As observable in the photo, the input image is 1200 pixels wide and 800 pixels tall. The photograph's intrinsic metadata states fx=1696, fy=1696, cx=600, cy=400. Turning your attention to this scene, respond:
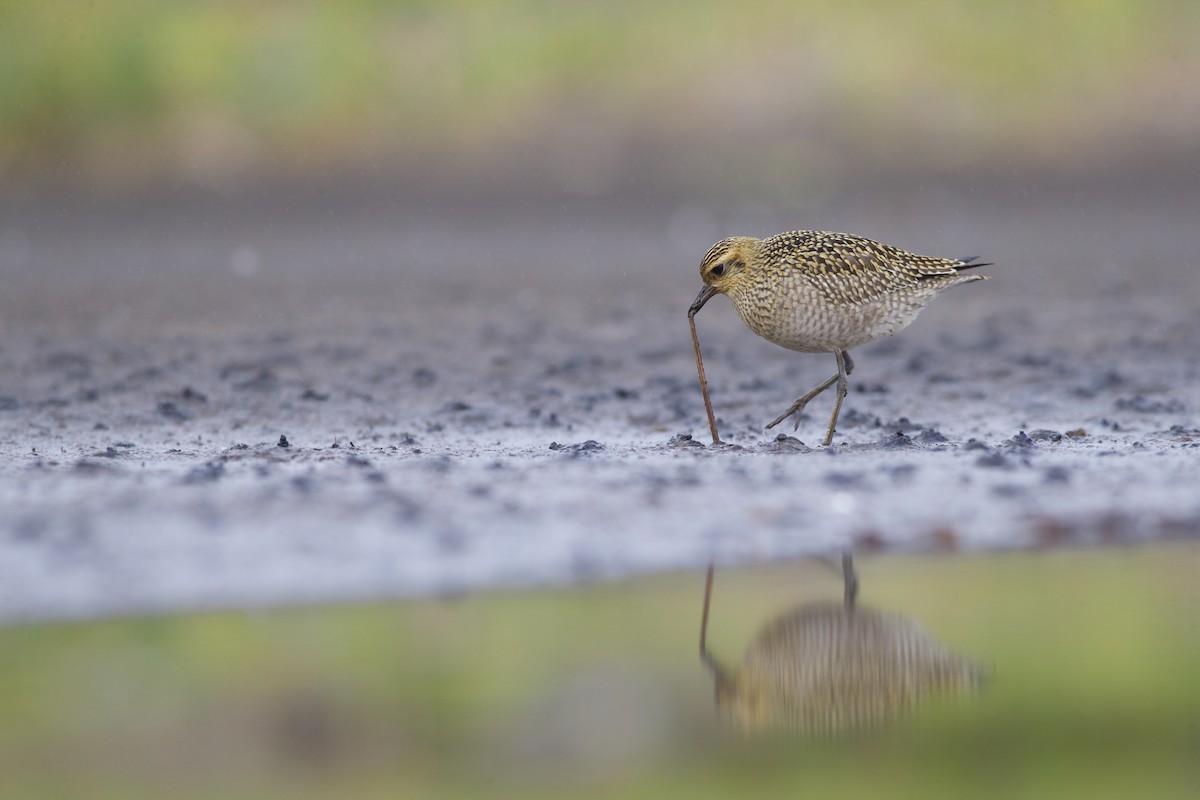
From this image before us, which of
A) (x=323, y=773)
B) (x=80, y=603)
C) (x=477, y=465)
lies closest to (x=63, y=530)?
(x=80, y=603)

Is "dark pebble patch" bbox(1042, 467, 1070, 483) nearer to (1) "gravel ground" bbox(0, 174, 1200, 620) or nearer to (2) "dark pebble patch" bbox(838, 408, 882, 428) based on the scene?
(1) "gravel ground" bbox(0, 174, 1200, 620)

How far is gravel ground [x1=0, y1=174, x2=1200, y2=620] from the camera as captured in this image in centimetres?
680

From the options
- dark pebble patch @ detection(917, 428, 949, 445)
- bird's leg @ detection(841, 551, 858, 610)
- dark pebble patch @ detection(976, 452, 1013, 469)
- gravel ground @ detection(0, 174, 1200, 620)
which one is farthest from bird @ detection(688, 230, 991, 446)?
bird's leg @ detection(841, 551, 858, 610)

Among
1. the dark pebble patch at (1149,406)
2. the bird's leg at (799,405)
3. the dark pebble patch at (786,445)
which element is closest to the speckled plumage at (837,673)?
the dark pebble patch at (786,445)

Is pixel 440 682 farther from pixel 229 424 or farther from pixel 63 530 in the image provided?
pixel 229 424

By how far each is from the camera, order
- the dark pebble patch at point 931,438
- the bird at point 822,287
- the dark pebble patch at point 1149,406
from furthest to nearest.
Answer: the dark pebble patch at point 1149,406 → the bird at point 822,287 → the dark pebble patch at point 931,438

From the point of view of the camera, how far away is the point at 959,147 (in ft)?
78.3

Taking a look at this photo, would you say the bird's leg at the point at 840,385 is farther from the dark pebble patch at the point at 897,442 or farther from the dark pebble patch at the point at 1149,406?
the dark pebble patch at the point at 1149,406

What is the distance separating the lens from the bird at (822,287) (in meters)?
9.43

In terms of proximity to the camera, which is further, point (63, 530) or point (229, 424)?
point (229, 424)

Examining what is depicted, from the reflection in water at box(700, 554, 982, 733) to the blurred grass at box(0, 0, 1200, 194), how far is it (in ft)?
57.2

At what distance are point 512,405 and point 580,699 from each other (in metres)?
5.88

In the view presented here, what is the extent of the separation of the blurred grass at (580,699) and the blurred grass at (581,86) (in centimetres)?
1721

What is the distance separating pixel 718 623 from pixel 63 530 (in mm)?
2770
